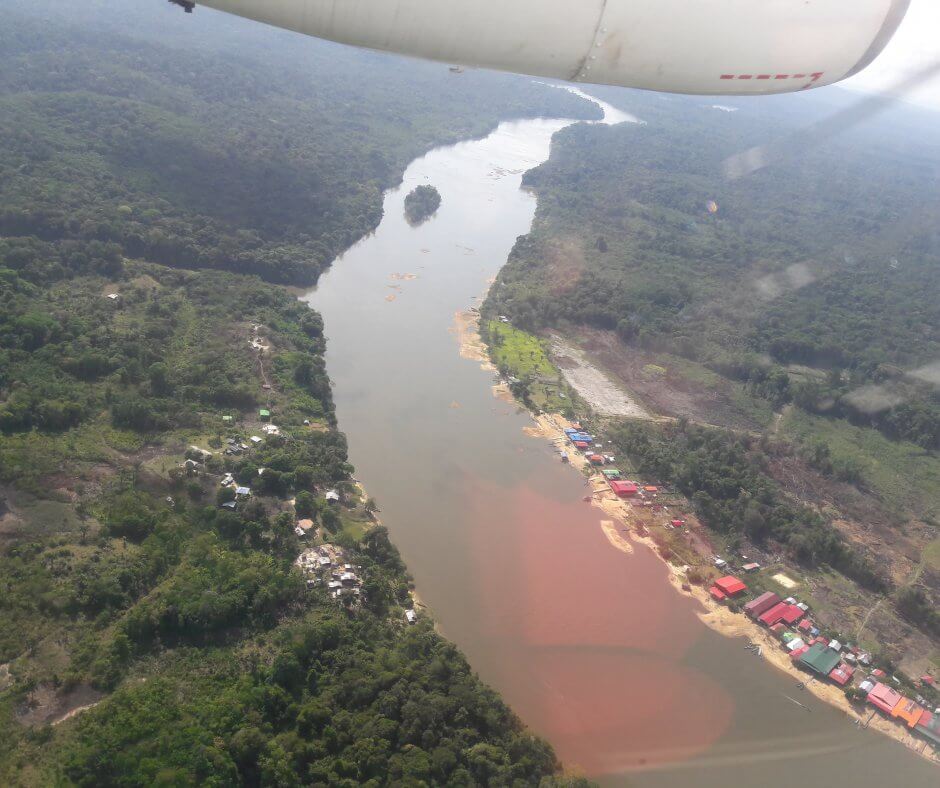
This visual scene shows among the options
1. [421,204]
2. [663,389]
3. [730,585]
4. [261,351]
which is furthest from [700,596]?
[421,204]

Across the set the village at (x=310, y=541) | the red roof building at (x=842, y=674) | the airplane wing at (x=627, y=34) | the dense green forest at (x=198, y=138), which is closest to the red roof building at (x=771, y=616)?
the red roof building at (x=842, y=674)

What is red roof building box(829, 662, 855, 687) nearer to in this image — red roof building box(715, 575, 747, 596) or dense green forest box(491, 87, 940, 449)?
red roof building box(715, 575, 747, 596)

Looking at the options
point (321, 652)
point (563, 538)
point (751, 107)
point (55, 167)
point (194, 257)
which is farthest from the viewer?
point (751, 107)

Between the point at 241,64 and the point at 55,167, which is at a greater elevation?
the point at 241,64

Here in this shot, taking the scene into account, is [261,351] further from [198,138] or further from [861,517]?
[198,138]

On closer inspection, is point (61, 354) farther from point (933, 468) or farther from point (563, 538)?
point (933, 468)

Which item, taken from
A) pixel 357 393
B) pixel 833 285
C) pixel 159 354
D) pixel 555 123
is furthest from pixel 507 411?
pixel 555 123

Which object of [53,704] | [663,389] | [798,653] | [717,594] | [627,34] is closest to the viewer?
[627,34]
